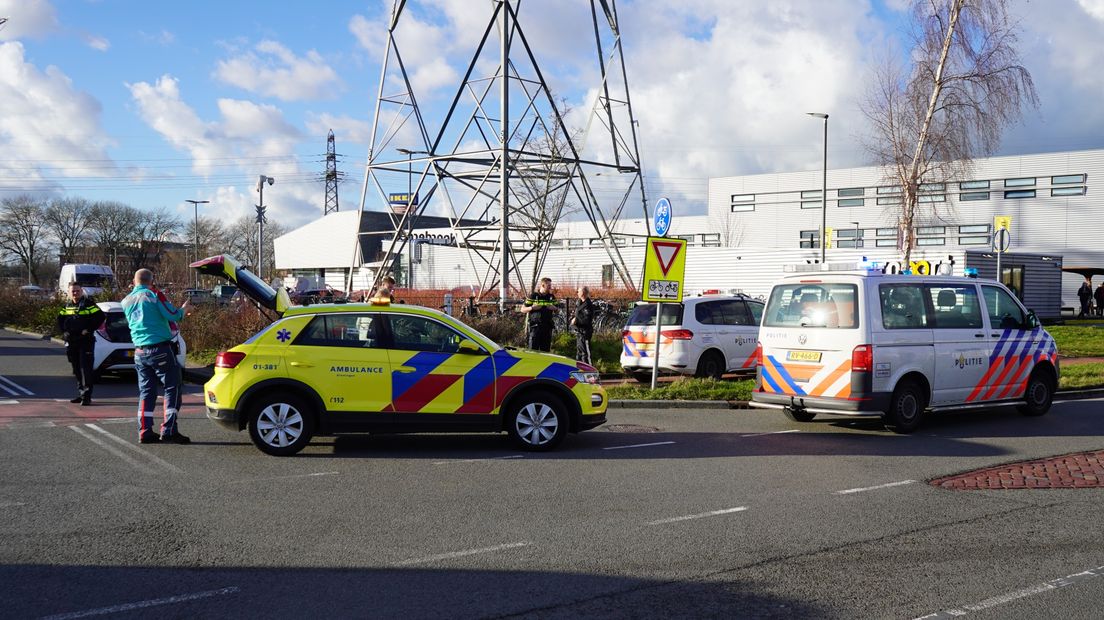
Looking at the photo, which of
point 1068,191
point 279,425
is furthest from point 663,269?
point 1068,191

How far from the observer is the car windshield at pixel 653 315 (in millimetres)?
16094

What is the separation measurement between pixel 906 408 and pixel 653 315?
585cm

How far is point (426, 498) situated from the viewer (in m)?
7.57

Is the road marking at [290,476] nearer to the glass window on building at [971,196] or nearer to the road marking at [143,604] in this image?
the road marking at [143,604]

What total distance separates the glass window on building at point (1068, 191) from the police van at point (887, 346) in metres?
43.3

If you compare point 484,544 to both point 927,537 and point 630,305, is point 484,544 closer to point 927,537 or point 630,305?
point 927,537

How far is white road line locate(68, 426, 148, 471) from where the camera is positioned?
8836mm

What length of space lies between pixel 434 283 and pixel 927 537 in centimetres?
4716

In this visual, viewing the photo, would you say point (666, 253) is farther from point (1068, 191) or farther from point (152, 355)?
point (1068, 191)

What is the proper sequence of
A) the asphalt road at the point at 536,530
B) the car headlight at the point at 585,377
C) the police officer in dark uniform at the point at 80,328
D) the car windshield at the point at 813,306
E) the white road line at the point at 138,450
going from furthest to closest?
1. the police officer in dark uniform at the point at 80,328
2. the car windshield at the point at 813,306
3. the car headlight at the point at 585,377
4. the white road line at the point at 138,450
5. the asphalt road at the point at 536,530

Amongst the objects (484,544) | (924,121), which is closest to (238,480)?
(484,544)

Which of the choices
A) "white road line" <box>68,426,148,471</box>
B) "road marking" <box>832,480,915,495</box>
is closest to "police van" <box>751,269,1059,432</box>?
"road marking" <box>832,480,915,495</box>

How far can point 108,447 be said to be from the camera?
32.1 ft

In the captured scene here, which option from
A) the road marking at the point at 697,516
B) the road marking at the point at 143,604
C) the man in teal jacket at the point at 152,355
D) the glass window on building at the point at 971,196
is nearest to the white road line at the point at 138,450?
the man in teal jacket at the point at 152,355
